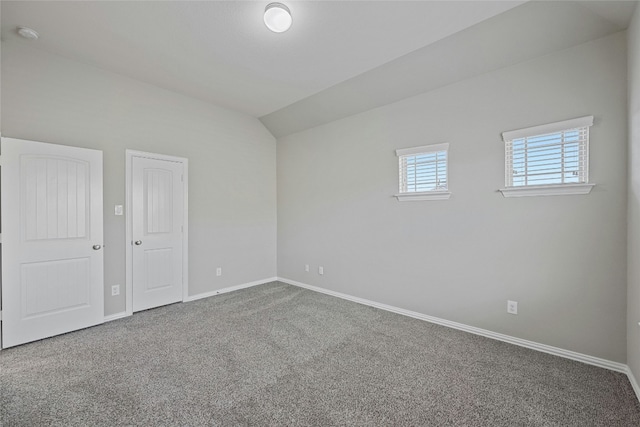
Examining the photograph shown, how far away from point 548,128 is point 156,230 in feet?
15.4

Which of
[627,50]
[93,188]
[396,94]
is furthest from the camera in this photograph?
[396,94]

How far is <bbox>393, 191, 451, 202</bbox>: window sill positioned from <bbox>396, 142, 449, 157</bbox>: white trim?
52cm

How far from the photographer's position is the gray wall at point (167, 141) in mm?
2904

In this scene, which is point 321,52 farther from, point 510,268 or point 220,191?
point 510,268

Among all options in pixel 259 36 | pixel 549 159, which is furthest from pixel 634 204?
pixel 259 36

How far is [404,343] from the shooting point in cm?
277

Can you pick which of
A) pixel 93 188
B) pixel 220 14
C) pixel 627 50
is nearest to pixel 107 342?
pixel 93 188

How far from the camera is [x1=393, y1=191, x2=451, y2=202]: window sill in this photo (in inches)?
126

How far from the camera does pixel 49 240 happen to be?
2898 mm

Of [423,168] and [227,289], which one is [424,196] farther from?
[227,289]

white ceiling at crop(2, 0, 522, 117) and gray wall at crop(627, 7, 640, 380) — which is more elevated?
white ceiling at crop(2, 0, 522, 117)

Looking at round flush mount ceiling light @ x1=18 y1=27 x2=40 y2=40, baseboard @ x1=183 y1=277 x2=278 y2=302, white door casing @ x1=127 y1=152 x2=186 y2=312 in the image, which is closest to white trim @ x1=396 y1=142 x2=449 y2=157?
white door casing @ x1=127 y1=152 x2=186 y2=312

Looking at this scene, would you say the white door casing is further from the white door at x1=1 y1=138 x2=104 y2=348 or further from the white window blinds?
the white window blinds

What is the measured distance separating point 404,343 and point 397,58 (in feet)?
10.1
